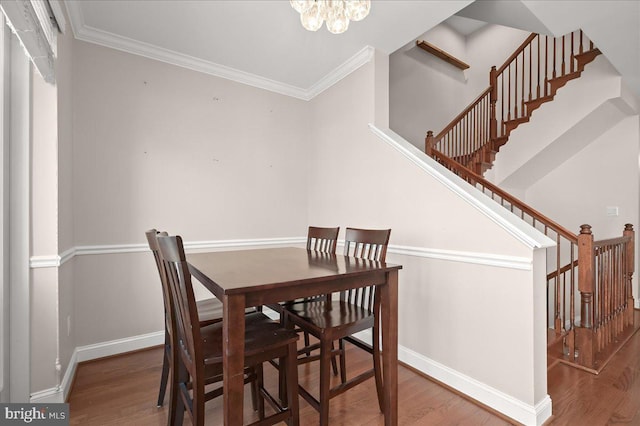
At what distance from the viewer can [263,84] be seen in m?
3.22

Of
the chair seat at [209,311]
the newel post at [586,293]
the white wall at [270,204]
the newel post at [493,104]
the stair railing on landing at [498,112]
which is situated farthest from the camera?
the newel post at [493,104]

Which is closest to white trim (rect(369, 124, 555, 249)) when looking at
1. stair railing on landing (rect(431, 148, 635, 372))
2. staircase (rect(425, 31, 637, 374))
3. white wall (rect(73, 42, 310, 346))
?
stair railing on landing (rect(431, 148, 635, 372))

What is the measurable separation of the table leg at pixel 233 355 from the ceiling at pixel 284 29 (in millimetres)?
2017

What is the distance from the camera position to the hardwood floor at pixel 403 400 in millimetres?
1690

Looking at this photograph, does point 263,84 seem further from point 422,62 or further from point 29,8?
point 422,62

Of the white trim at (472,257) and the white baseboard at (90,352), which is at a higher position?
the white trim at (472,257)

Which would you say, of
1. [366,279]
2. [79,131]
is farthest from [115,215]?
[366,279]

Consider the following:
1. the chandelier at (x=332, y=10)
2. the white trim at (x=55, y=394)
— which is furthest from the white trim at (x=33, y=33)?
the white trim at (x=55, y=394)

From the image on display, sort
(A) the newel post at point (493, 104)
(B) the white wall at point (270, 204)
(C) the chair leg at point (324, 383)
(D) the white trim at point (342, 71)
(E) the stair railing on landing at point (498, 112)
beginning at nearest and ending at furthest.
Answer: (C) the chair leg at point (324, 383) → (B) the white wall at point (270, 204) → (D) the white trim at point (342, 71) → (E) the stair railing on landing at point (498, 112) → (A) the newel post at point (493, 104)

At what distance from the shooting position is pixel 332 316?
1712 millimetres

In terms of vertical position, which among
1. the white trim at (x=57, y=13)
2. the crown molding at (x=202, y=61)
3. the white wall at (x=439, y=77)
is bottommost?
the white trim at (x=57, y=13)

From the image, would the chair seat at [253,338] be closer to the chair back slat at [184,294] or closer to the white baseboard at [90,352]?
the chair back slat at [184,294]

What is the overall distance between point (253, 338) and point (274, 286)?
338mm

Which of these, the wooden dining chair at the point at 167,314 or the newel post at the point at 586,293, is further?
the newel post at the point at 586,293
